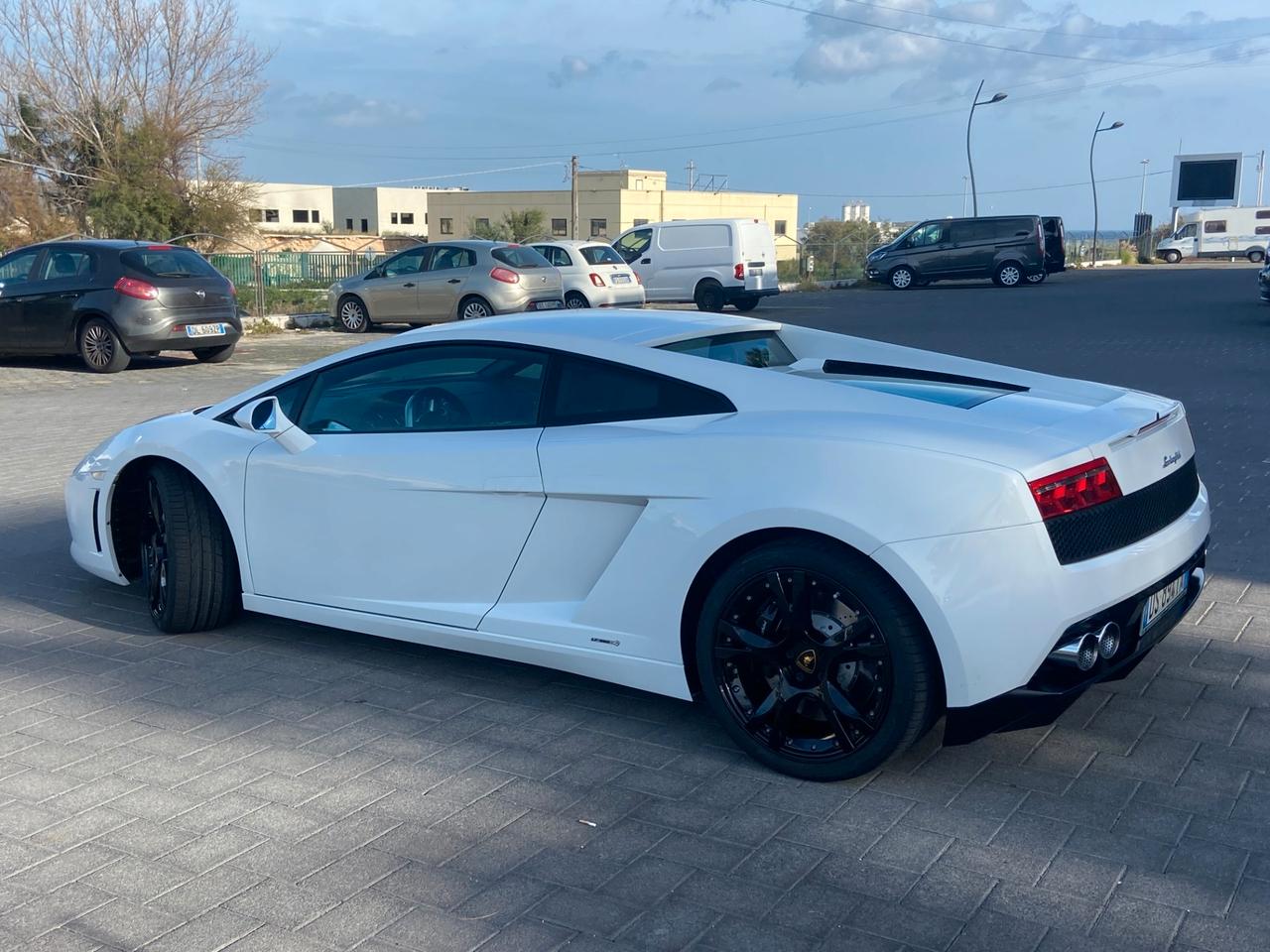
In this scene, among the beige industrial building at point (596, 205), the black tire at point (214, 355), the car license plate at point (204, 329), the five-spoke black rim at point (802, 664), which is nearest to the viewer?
the five-spoke black rim at point (802, 664)

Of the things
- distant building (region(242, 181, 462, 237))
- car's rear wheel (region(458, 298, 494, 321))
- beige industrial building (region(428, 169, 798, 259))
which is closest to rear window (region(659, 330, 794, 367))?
car's rear wheel (region(458, 298, 494, 321))

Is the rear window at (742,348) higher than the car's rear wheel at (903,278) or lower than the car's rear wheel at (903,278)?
higher

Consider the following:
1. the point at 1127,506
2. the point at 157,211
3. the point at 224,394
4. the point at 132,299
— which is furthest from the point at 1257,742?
the point at 157,211

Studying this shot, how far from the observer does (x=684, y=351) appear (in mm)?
4344

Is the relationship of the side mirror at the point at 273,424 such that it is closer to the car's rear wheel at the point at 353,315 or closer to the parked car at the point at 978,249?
the car's rear wheel at the point at 353,315

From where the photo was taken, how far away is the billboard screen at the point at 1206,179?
2717 inches

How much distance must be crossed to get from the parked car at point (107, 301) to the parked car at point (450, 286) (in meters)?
4.58

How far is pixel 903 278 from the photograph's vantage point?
118 feet

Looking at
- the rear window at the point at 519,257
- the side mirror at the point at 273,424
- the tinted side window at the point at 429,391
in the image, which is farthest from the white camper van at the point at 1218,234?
the side mirror at the point at 273,424

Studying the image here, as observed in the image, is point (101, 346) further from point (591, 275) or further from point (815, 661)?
point (815, 661)

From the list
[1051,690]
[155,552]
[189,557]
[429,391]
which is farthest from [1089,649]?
[155,552]

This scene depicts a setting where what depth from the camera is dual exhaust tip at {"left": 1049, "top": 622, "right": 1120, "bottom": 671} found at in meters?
3.41

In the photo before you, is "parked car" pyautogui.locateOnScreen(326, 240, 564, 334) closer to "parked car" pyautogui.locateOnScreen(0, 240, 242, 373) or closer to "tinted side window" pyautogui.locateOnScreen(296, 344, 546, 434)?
"parked car" pyautogui.locateOnScreen(0, 240, 242, 373)

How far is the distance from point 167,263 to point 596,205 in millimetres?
64442
